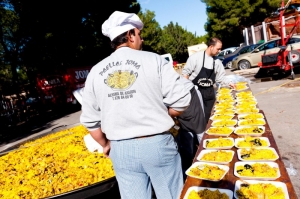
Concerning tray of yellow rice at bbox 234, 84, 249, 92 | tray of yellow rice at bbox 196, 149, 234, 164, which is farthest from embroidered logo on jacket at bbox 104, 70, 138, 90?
tray of yellow rice at bbox 234, 84, 249, 92

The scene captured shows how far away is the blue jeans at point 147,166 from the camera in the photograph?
64.2 inches

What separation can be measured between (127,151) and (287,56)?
10772mm

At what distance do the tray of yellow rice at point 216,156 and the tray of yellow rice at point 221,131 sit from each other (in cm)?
46

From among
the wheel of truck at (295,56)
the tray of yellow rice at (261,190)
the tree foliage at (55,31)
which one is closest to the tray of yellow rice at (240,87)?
the tray of yellow rice at (261,190)

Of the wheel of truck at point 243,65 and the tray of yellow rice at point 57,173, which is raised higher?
the wheel of truck at point 243,65

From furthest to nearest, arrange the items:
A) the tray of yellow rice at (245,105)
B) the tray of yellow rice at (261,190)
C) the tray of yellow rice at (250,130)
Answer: the tray of yellow rice at (245,105) < the tray of yellow rice at (250,130) < the tray of yellow rice at (261,190)

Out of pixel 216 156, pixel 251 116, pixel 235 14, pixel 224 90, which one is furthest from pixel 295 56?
pixel 235 14

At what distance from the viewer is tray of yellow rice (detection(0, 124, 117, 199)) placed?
2.26 m

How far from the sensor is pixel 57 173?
2.53 m

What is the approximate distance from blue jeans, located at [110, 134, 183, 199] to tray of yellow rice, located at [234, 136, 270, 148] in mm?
799

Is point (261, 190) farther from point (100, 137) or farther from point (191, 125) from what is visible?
point (191, 125)

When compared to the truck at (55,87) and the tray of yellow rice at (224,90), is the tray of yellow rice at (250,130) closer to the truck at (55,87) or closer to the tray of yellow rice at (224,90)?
the tray of yellow rice at (224,90)

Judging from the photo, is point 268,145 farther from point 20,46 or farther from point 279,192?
point 20,46

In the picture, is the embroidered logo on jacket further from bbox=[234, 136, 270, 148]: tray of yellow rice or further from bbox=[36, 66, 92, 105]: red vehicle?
bbox=[36, 66, 92, 105]: red vehicle
